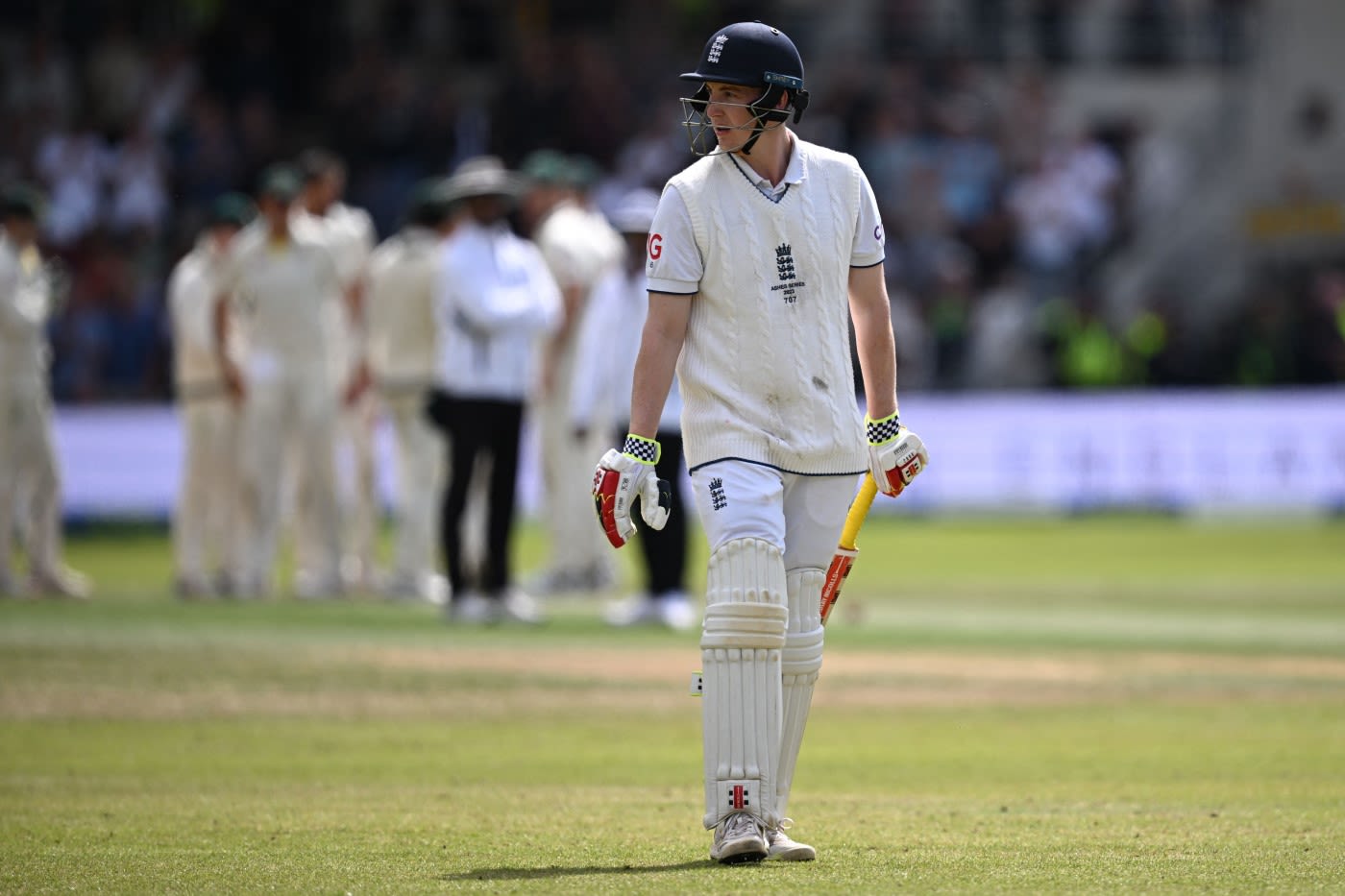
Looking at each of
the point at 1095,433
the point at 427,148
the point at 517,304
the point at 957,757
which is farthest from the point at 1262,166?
the point at 957,757

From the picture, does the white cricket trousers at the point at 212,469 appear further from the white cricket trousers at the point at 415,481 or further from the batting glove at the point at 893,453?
the batting glove at the point at 893,453

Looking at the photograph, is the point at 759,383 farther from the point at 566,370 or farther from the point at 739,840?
the point at 566,370

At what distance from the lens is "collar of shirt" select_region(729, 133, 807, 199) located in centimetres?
714

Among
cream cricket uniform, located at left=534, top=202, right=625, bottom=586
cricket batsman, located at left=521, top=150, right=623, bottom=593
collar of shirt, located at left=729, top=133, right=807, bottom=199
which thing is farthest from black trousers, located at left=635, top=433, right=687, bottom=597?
collar of shirt, located at left=729, top=133, right=807, bottom=199

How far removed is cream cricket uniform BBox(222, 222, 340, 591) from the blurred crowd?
11.1 metres

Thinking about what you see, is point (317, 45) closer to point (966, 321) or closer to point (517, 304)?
point (966, 321)

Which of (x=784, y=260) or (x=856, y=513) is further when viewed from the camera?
(x=856, y=513)

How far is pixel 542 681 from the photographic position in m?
12.4

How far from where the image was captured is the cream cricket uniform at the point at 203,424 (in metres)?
17.4

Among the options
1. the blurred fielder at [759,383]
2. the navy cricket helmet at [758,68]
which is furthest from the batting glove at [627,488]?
the navy cricket helmet at [758,68]

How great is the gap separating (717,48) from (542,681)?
19.2 feet

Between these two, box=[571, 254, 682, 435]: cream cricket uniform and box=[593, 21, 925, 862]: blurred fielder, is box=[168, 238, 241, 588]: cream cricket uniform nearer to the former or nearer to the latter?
box=[571, 254, 682, 435]: cream cricket uniform

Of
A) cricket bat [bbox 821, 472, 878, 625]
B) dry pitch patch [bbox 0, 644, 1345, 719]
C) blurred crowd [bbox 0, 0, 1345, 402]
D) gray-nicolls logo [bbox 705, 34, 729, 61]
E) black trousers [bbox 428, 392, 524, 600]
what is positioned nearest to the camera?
gray-nicolls logo [bbox 705, 34, 729, 61]

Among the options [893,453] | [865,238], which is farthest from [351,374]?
[893,453]
